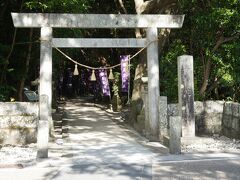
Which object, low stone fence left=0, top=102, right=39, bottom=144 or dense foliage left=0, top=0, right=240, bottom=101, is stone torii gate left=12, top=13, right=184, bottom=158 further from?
dense foliage left=0, top=0, right=240, bottom=101

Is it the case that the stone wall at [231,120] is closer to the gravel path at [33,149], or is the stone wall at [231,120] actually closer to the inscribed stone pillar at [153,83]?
the gravel path at [33,149]

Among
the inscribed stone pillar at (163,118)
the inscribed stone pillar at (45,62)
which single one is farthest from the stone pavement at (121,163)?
the inscribed stone pillar at (45,62)

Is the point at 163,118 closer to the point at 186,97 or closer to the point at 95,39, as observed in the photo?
the point at 186,97

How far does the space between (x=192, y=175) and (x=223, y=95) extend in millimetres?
12960

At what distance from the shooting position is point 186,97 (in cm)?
1212

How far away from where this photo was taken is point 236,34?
50.7 feet

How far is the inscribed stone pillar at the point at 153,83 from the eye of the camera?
1231cm

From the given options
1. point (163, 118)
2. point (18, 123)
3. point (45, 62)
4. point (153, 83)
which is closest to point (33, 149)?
point (18, 123)

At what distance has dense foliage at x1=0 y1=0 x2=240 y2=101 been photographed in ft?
48.2

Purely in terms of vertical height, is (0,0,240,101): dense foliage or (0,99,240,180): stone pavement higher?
(0,0,240,101): dense foliage

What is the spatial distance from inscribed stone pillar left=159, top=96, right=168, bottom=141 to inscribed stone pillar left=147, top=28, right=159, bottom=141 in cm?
14

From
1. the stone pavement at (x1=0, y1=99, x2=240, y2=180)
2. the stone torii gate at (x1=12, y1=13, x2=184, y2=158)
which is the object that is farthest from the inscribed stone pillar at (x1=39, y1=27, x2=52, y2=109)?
the stone pavement at (x1=0, y1=99, x2=240, y2=180)

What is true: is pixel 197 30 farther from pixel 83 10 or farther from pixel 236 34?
pixel 83 10

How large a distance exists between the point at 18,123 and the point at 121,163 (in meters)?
4.32
